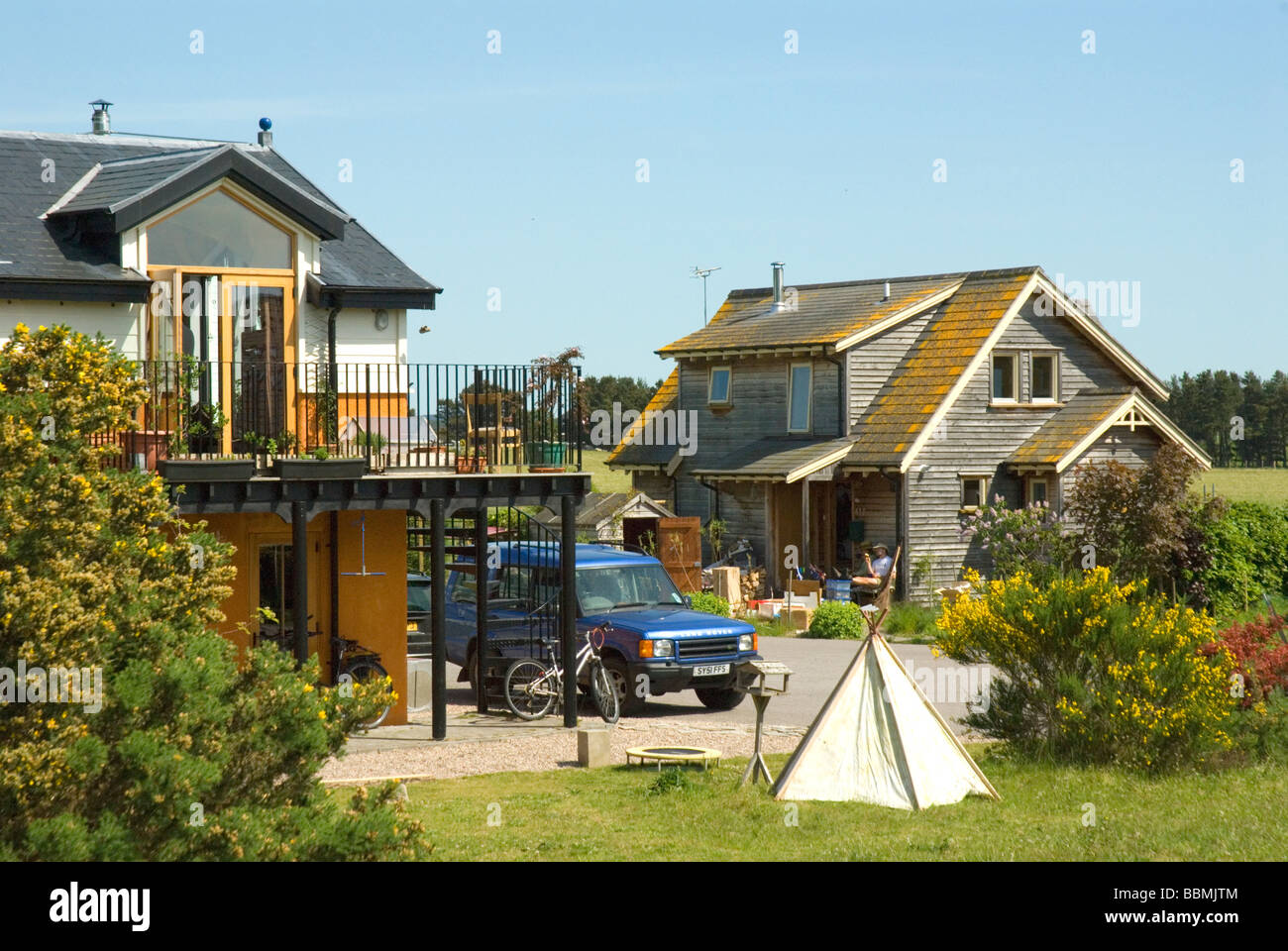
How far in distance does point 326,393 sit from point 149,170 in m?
3.39

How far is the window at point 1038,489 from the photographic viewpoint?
34.6 m

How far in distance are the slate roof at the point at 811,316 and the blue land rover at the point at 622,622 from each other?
50.2 ft

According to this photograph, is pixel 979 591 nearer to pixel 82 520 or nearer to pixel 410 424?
pixel 410 424

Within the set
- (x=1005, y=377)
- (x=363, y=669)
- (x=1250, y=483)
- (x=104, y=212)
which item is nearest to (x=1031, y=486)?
(x=1005, y=377)

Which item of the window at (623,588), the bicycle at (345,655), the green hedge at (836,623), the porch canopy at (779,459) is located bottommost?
the green hedge at (836,623)

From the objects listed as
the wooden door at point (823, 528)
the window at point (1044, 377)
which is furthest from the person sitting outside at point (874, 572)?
the window at point (1044, 377)

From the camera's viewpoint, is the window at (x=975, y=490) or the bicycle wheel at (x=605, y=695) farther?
the window at (x=975, y=490)

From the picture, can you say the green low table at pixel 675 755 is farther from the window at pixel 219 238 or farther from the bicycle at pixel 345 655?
the window at pixel 219 238

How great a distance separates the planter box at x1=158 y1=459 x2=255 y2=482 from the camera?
14.3 m

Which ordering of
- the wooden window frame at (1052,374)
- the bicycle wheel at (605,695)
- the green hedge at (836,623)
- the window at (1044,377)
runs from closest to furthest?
1. the bicycle wheel at (605,695)
2. the green hedge at (836,623)
3. the wooden window frame at (1052,374)
4. the window at (1044,377)

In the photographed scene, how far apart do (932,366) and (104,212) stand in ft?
73.2

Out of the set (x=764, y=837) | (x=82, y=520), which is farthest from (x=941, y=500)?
(x=82, y=520)

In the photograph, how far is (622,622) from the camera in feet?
60.2

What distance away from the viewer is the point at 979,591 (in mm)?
16094
